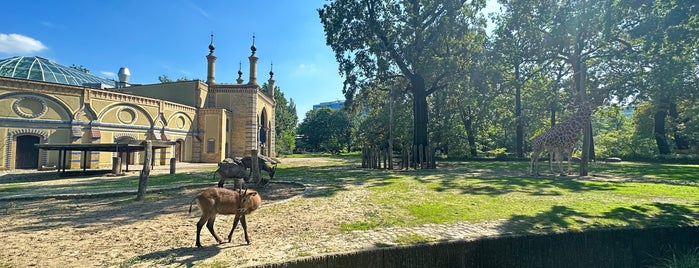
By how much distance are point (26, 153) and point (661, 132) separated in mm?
53905

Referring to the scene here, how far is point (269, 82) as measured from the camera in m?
51.1

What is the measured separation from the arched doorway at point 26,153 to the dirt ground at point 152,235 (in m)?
19.4

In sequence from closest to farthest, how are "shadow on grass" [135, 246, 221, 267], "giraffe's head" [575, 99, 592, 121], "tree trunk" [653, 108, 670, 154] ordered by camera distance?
1. "shadow on grass" [135, 246, 221, 267]
2. "giraffe's head" [575, 99, 592, 121]
3. "tree trunk" [653, 108, 670, 154]

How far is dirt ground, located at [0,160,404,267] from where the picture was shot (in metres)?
4.93

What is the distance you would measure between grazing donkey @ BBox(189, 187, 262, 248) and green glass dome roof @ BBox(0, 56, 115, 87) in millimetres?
42229

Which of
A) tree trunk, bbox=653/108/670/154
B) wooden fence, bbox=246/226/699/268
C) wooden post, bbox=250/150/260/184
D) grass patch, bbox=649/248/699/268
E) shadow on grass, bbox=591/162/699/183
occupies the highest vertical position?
tree trunk, bbox=653/108/670/154

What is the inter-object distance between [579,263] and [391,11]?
66.6 feet

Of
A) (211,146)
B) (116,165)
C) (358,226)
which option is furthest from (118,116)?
(358,226)

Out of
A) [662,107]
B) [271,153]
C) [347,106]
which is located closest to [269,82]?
[271,153]

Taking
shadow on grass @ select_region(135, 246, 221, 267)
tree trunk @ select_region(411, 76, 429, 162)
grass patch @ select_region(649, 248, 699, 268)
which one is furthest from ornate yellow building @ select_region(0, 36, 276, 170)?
grass patch @ select_region(649, 248, 699, 268)

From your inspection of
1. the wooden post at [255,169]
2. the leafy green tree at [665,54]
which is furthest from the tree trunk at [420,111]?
the wooden post at [255,169]

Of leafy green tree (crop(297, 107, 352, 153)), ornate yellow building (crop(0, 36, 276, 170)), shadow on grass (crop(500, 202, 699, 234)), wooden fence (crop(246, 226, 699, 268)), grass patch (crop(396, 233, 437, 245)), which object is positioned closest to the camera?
wooden fence (crop(246, 226, 699, 268))

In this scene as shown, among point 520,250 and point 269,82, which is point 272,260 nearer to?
point 520,250

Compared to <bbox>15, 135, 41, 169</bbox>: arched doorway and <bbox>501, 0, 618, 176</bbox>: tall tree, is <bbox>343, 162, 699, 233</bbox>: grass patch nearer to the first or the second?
<bbox>501, 0, 618, 176</bbox>: tall tree
